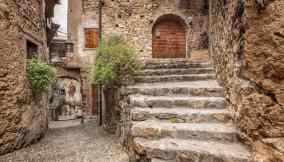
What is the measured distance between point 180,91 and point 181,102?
35 cm

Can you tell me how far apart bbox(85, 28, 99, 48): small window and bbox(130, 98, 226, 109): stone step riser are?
8.29m

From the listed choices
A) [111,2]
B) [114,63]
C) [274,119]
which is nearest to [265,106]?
[274,119]

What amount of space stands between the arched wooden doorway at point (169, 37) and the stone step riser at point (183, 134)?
633 cm

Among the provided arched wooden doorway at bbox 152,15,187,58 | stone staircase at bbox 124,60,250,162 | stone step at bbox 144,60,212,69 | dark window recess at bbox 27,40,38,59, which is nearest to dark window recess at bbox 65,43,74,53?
arched wooden doorway at bbox 152,15,187,58

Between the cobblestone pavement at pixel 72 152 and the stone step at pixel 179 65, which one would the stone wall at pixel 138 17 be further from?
the cobblestone pavement at pixel 72 152

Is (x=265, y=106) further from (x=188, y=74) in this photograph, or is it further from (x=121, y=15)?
(x=121, y=15)

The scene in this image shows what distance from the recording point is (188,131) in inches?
92.2

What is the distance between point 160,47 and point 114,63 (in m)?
4.65

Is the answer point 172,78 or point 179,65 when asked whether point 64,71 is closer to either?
point 179,65

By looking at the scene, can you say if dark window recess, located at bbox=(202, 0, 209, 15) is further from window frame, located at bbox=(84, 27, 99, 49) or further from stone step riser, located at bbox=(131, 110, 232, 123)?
stone step riser, located at bbox=(131, 110, 232, 123)

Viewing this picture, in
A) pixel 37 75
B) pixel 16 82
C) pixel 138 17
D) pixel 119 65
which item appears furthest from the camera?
pixel 138 17

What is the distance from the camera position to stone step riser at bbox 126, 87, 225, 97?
10.3 feet

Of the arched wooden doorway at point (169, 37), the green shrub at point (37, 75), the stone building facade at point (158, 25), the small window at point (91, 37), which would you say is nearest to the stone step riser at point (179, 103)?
the green shrub at point (37, 75)

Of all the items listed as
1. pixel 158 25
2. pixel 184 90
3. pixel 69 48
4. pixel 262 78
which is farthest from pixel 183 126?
pixel 69 48
